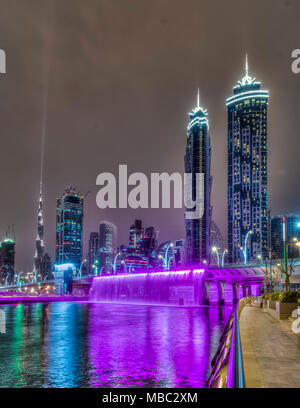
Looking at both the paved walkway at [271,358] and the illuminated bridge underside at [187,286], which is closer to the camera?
the paved walkway at [271,358]

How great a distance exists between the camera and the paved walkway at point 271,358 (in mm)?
10477

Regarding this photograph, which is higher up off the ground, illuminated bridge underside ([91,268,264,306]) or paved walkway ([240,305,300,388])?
paved walkway ([240,305,300,388])

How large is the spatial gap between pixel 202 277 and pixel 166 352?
254ft

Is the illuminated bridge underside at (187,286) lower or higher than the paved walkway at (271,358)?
lower

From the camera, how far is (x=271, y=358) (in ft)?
44.4

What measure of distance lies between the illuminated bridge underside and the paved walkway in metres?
84.0

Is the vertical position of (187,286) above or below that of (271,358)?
below

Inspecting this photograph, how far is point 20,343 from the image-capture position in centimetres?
3481

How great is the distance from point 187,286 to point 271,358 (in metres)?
99.1

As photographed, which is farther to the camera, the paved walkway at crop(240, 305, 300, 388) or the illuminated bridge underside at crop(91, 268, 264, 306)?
the illuminated bridge underside at crop(91, 268, 264, 306)

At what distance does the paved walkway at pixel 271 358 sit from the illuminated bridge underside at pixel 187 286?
84036 mm

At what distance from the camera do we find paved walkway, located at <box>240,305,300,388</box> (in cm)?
1048

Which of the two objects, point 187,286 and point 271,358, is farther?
point 187,286
